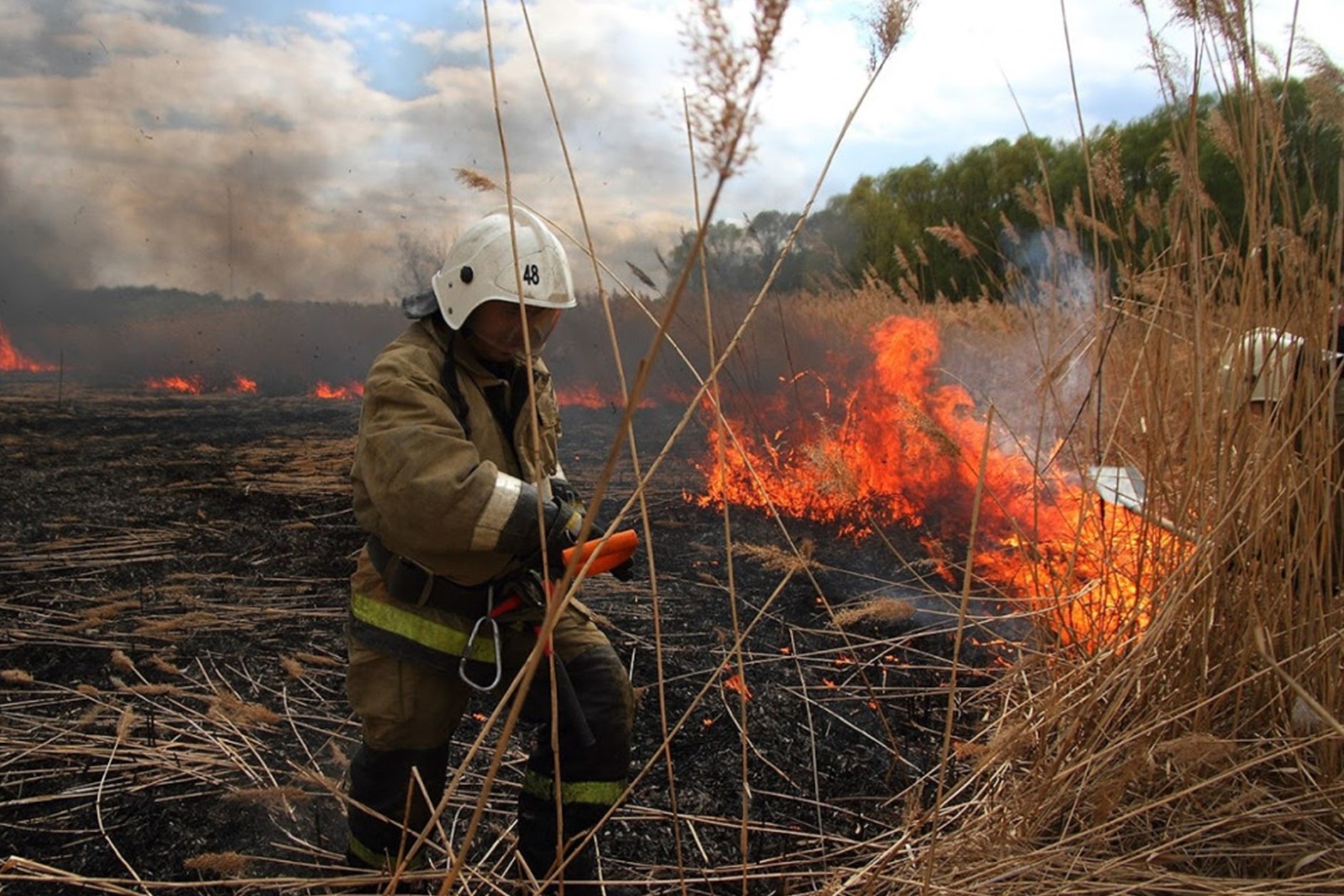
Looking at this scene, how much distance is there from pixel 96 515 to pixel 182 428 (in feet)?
14.2

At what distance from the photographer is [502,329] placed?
2373 mm

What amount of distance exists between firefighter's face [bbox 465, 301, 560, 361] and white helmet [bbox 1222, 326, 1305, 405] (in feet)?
5.42

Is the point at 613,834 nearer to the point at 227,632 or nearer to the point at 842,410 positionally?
the point at 227,632

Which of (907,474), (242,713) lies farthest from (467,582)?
(907,474)

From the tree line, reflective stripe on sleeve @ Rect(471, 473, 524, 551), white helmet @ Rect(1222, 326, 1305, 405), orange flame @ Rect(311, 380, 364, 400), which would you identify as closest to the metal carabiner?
reflective stripe on sleeve @ Rect(471, 473, 524, 551)

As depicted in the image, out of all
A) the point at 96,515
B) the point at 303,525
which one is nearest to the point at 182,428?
the point at 96,515

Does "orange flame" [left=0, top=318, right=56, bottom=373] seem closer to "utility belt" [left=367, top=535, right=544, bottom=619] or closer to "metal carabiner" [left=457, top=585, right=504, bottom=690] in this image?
"utility belt" [left=367, top=535, right=544, bottom=619]

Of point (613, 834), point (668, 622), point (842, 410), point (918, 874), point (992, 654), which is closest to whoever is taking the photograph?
point (918, 874)

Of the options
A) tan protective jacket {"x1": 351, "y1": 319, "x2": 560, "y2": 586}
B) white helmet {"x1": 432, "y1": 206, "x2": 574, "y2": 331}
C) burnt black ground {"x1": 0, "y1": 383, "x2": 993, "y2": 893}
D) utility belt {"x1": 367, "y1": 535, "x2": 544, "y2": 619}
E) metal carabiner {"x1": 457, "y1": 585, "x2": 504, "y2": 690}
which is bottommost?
burnt black ground {"x1": 0, "y1": 383, "x2": 993, "y2": 893}

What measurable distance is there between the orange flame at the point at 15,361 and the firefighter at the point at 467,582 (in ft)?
72.9

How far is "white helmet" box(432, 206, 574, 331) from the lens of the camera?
2307 mm

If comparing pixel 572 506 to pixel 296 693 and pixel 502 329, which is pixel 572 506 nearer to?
pixel 502 329

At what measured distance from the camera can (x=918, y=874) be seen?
1.93 m

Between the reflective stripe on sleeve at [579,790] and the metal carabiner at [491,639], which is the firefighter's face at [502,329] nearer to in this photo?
the metal carabiner at [491,639]
